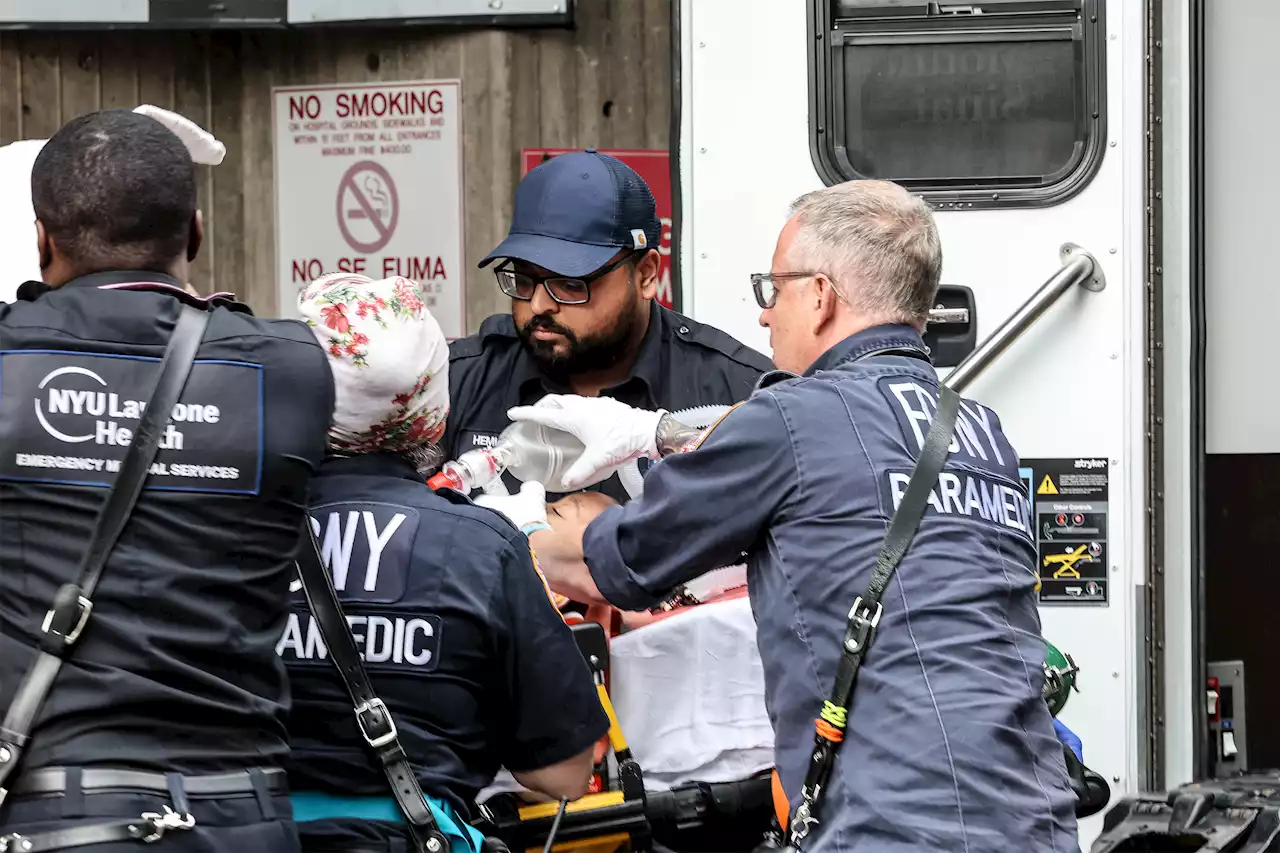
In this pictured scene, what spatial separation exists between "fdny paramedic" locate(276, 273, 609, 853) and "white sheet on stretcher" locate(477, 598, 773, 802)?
40 cm

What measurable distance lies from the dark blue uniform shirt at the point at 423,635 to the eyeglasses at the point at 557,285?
3.81 feet

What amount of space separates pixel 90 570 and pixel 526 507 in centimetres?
99

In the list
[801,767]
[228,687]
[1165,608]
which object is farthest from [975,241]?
[228,687]

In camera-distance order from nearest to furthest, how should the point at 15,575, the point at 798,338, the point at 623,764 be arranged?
1. the point at 15,575
2. the point at 798,338
3. the point at 623,764

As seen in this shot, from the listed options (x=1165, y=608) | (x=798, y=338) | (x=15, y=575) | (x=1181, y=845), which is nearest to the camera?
(x=15, y=575)

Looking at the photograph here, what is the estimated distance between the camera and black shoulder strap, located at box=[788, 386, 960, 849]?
2.16 metres

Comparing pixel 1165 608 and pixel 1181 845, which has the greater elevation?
pixel 1165 608

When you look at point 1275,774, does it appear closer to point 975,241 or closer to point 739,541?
point 975,241

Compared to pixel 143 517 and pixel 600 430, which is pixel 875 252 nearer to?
pixel 600 430

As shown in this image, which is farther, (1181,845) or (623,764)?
(1181,845)

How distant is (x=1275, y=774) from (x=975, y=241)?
1276 mm

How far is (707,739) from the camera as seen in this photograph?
9.13ft

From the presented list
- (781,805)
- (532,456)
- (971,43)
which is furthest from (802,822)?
(971,43)

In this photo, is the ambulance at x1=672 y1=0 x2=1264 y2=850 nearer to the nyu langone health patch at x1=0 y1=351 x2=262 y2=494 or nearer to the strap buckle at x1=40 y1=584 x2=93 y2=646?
the nyu langone health patch at x1=0 y1=351 x2=262 y2=494
